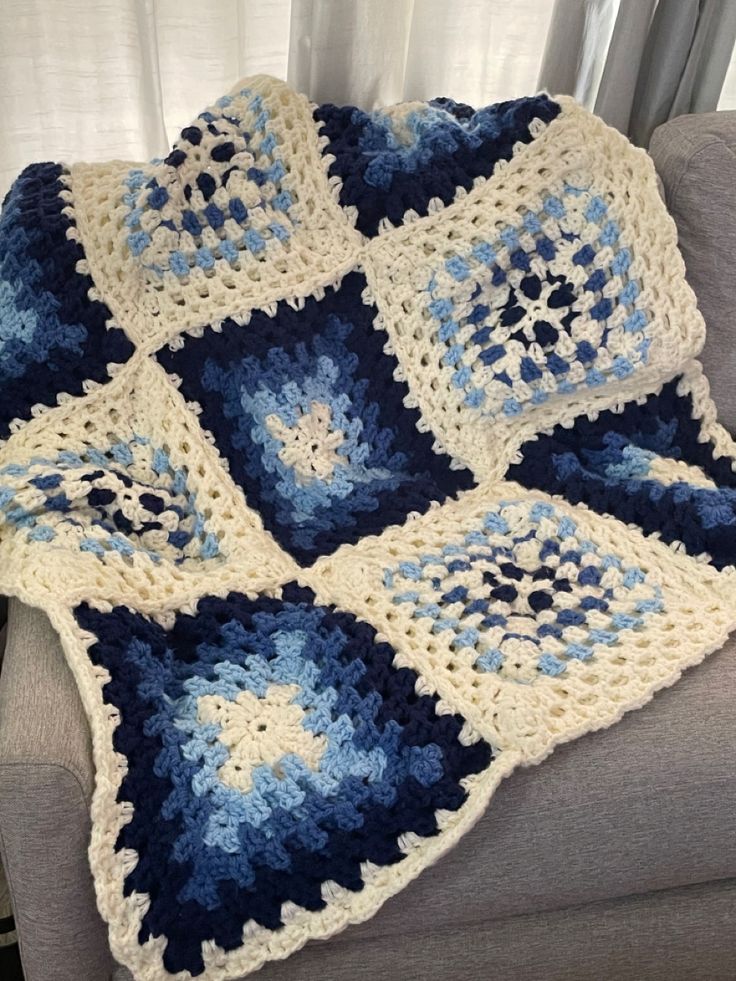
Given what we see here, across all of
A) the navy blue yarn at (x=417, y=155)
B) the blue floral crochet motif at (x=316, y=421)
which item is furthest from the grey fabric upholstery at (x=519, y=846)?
the navy blue yarn at (x=417, y=155)

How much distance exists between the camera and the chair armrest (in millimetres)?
908

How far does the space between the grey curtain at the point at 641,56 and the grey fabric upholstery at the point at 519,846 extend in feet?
3.36

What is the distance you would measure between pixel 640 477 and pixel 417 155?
564 mm

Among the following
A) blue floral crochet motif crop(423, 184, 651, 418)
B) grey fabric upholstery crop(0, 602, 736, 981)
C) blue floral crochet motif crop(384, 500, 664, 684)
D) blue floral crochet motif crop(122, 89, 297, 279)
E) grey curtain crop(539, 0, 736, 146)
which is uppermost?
grey curtain crop(539, 0, 736, 146)

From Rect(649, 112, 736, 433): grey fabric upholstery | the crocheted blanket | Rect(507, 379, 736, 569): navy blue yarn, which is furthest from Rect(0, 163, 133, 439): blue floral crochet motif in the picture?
Rect(649, 112, 736, 433): grey fabric upholstery

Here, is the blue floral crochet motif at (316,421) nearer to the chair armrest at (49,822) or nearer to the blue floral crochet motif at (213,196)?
the blue floral crochet motif at (213,196)

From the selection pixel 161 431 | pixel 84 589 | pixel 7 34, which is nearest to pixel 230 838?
pixel 84 589

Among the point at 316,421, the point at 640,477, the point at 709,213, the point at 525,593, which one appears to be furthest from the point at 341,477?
the point at 709,213

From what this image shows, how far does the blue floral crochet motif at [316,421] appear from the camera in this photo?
133 cm

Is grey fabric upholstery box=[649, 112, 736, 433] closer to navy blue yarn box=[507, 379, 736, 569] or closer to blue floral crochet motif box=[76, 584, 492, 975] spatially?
navy blue yarn box=[507, 379, 736, 569]

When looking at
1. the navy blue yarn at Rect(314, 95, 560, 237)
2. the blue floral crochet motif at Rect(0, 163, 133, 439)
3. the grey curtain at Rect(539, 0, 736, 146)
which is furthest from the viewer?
the grey curtain at Rect(539, 0, 736, 146)

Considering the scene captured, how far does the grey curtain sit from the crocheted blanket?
255 mm

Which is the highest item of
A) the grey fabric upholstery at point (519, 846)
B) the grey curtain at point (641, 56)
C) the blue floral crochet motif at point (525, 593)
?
the grey curtain at point (641, 56)

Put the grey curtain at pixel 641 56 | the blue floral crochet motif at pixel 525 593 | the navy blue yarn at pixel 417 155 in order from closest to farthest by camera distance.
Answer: the blue floral crochet motif at pixel 525 593, the navy blue yarn at pixel 417 155, the grey curtain at pixel 641 56
